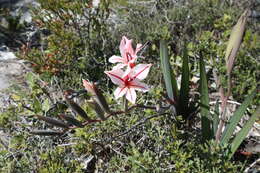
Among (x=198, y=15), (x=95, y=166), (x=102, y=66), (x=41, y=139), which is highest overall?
(x=198, y=15)

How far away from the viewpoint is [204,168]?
1.93m

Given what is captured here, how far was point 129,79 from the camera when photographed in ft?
5.53

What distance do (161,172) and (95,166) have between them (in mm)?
609

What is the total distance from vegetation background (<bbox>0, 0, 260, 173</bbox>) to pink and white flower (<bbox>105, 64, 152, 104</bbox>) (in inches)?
14.3

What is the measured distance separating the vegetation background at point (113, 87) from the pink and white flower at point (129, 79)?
0.36 metres

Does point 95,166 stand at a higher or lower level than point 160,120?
lower

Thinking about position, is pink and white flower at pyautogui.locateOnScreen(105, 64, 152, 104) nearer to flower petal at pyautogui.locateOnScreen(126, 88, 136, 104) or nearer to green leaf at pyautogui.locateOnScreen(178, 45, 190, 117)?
flower petal at pyautogui.locateOnScreen(126, 88, 136, 104)

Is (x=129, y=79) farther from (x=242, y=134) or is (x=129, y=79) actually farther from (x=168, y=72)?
(x=242, y=134)

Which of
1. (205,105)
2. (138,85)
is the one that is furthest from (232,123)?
(138,85)

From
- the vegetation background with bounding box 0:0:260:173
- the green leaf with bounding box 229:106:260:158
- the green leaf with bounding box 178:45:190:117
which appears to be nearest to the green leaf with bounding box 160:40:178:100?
the green leaf with bounding box 178:45:190:117

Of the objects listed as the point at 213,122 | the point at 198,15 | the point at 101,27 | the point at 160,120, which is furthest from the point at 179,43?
the point at 213,122

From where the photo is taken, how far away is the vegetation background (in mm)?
2049

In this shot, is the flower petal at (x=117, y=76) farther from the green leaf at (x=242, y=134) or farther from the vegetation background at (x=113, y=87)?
the green leaf at (x=242, y=134)

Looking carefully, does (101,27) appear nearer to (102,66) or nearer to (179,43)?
(102,66)
